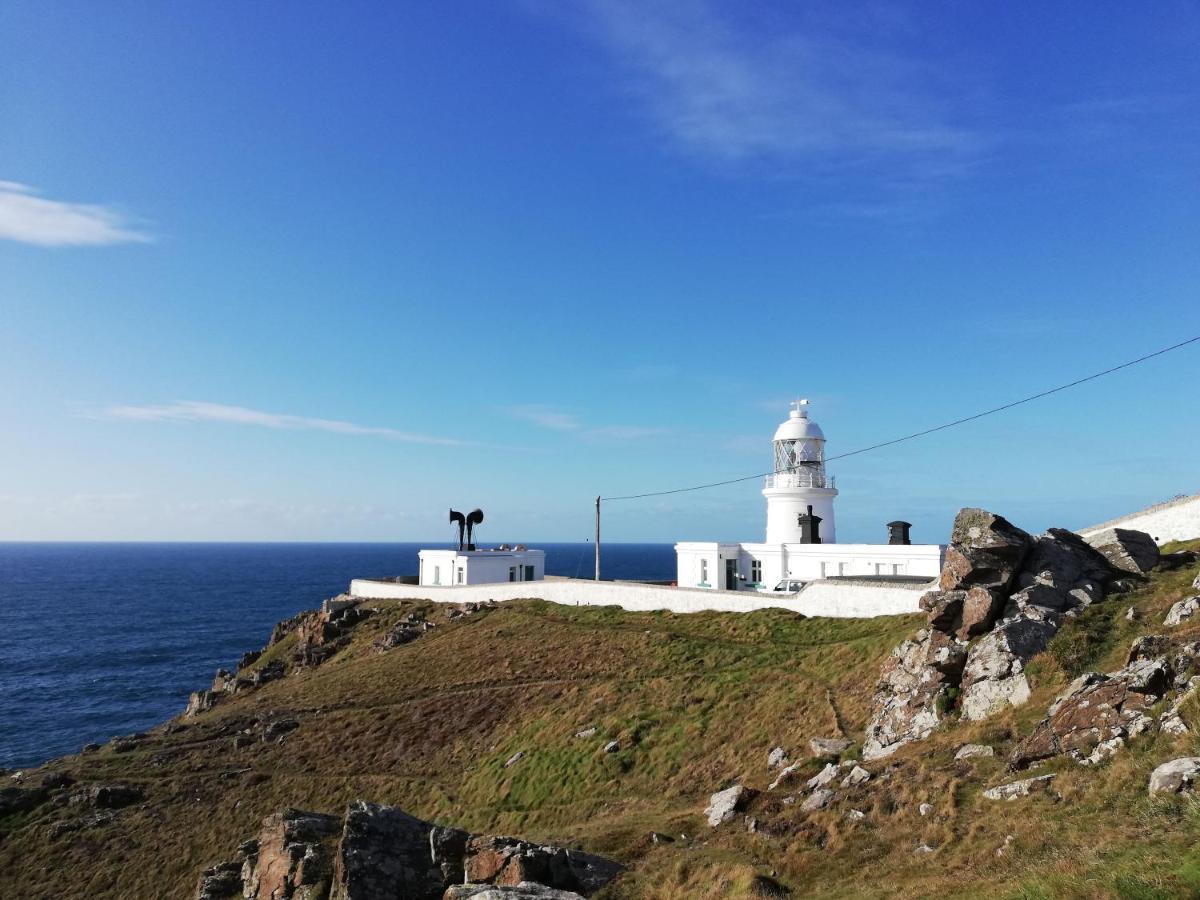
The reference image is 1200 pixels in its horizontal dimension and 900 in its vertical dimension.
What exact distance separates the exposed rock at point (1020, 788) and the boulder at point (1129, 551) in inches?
513

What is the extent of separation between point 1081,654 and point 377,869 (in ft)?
58.5

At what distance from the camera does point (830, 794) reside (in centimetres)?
1695

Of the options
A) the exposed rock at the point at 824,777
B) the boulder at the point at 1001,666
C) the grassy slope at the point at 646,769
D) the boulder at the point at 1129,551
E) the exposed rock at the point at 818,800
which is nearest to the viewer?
the grassy slope at the point at 646,769

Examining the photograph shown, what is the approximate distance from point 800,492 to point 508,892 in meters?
44.1

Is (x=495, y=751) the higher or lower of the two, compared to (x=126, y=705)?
higher

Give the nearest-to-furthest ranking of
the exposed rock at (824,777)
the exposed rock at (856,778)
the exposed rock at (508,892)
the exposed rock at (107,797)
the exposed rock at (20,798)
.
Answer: the exposed rock at (508,892), the exposed rock at (856,778), the exposed rock at (824,777), the exposed rock at (20,798), the exposed rock at (107,797)

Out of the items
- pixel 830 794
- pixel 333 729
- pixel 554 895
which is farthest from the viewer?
pixel 333 729

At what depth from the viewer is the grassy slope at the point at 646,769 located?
12461mm

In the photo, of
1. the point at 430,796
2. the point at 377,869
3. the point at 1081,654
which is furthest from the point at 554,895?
the point at 430,796

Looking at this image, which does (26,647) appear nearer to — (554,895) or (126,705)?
(126,705)

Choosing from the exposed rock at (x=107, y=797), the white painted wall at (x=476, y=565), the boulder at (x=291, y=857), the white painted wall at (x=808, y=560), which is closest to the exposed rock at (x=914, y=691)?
the boulder at (x=291, y=857)

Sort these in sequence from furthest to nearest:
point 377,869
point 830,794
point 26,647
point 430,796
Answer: point 26,647 < point 430,796 < point 830,794 < point 377,869

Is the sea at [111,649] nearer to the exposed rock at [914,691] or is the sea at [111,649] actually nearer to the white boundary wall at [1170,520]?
the exposed rock at [914,691]

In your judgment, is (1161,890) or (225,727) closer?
(1161,890)
